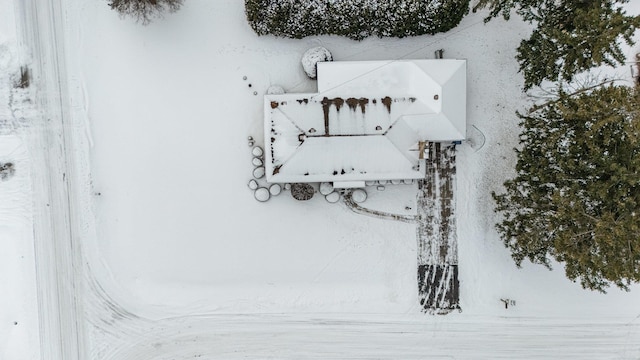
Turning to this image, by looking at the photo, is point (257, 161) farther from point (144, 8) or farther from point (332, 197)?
point (144, 8)

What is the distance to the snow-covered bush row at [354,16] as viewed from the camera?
12820 mm

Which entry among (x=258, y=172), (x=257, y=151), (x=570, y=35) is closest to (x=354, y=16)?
(x=257, y=151)

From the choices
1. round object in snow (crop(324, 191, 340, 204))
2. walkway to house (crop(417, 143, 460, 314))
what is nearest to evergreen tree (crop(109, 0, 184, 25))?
round object in snow (crop(324, 191, 340, 204))

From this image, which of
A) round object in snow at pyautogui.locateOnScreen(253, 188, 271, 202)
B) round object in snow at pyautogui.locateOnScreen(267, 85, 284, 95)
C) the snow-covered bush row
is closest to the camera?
the snow-covered bush row

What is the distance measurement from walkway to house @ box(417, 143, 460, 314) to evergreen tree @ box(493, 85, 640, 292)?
227cm

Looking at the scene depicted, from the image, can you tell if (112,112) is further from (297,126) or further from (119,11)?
(297,126)

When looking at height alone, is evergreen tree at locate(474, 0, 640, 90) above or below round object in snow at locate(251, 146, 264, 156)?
above

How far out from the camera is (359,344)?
14.7 m

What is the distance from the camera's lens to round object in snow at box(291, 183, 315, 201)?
14031 millimetres

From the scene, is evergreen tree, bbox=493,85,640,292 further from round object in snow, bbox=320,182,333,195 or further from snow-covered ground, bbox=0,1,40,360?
snow-covered ground, bbox=0,1,40,360

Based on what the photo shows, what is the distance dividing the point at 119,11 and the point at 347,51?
695 cm

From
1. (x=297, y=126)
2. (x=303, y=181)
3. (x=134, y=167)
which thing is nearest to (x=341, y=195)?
(x=303, y=181)

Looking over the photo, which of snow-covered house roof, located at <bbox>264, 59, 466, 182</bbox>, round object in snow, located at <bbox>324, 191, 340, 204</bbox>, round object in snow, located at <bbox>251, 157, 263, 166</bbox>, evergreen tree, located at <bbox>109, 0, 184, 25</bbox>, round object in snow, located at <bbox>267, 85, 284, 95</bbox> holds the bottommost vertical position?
round object in snow, located at <bbox>324, 191, 340, 204</bbox>

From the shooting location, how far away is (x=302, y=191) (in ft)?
46.2
